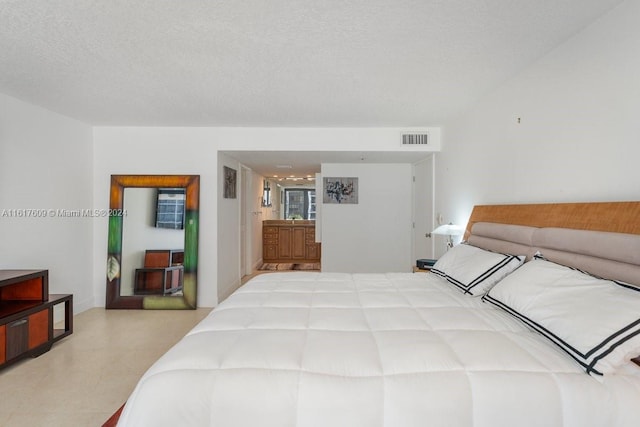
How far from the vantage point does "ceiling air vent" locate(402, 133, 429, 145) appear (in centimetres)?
403

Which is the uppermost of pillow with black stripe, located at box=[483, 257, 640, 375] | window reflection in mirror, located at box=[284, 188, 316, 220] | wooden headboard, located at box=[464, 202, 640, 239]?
window reflection in mirror, located at box=[284, 188, 316, 220]

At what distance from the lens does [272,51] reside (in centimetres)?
211

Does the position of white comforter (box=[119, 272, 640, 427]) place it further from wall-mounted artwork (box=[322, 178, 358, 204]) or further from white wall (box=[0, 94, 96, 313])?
wall-mounted artwork (box=[322, 178, 358, 204])

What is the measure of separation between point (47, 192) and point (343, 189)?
3.81 metres

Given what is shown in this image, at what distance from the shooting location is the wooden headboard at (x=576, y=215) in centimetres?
148

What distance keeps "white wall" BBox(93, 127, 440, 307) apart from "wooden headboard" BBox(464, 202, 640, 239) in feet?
6.13

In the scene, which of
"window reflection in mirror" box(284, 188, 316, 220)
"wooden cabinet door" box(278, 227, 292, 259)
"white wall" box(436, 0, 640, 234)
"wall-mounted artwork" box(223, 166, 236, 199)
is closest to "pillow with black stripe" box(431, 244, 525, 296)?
"white wall" box(436, 0, 640, 234)

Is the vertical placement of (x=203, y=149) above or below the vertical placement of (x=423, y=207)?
above

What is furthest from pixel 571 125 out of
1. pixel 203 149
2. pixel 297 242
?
pixel 297 242

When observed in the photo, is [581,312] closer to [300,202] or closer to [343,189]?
[343,189]

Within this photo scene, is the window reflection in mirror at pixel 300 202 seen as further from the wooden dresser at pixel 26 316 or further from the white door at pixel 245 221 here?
the wooden dresser at pixel 26 316

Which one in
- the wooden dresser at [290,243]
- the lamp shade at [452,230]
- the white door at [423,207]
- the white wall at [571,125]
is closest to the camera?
the white wall at [571,125]

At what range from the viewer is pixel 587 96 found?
1.81m

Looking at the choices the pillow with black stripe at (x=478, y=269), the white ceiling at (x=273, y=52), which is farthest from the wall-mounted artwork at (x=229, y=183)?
the pillow with black stripe at (x=478, y=269)
